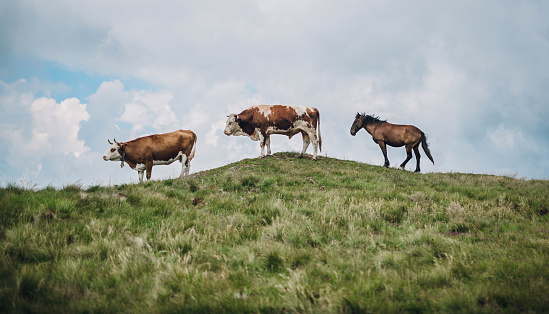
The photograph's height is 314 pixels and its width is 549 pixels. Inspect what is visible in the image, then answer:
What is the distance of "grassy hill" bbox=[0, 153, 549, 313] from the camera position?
118 inches

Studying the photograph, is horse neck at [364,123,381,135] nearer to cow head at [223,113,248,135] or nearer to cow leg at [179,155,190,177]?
cow head at [223,113,248,135]

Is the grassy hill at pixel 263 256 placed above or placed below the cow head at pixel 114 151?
below

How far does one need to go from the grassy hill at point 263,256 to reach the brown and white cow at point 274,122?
40.3 feet

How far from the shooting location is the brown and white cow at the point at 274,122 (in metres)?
20.2

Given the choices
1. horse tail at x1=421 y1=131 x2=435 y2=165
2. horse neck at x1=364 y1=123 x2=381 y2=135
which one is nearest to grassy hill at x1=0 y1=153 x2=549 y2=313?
horse tail at x1=421 y1=131 x2=435 y2=165

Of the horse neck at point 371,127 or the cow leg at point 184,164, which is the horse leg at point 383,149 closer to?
the horse neck at point 371,127

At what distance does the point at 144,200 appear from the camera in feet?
25.7

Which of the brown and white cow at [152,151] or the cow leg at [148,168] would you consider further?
the cow leg at [148,168]

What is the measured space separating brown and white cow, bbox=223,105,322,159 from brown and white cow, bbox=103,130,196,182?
430cm

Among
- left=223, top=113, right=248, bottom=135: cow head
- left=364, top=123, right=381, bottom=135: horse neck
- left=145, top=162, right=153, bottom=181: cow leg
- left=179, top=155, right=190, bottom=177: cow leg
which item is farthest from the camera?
left=364, top=123, right=381, bottom=135: horse neck

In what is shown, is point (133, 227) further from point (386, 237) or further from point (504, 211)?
point (504, 211)

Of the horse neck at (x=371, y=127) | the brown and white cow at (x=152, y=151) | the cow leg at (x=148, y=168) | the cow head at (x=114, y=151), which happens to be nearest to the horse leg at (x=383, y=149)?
the horse neck at (x=371, y=127)

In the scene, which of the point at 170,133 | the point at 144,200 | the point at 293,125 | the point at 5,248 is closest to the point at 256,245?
the point at 5,248

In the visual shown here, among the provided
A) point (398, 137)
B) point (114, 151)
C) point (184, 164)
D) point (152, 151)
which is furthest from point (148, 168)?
point (398, 137)
